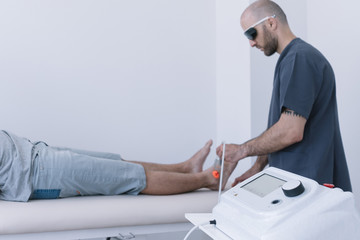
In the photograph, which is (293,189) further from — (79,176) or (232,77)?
(232,77)

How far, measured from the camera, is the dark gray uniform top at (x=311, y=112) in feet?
4.96

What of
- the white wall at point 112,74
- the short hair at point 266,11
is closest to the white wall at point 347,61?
the short hair at point 266,11

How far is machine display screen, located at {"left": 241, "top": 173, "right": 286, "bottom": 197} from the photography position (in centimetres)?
82

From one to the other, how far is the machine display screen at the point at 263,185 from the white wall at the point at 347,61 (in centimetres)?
162

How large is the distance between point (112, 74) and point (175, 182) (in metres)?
1.18

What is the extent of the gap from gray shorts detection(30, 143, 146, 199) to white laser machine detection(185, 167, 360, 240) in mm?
887

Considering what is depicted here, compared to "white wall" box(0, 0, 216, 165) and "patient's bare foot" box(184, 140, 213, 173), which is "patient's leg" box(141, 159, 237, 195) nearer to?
"patient's bare foot" box(184, 140, 213, 173)

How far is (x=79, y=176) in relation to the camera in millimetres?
1575

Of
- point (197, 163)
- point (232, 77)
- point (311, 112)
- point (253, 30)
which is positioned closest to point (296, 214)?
point (311, 112)

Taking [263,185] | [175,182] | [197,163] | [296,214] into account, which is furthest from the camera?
[197,163]

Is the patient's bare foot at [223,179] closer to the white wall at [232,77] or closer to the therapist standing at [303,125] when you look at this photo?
the therapist standing at [303,125]

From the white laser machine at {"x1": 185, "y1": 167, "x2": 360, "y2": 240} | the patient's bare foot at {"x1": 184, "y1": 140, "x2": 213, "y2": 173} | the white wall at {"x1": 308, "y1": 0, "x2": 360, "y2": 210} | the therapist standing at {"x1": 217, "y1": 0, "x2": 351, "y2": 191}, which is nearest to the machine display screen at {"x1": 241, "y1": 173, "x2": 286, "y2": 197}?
the white laser machine at {"x1": 185, "y1": 167, "x2": 360, "y2": 240}

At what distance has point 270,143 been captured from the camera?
1.55 meters

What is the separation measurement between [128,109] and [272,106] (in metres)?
1.26
